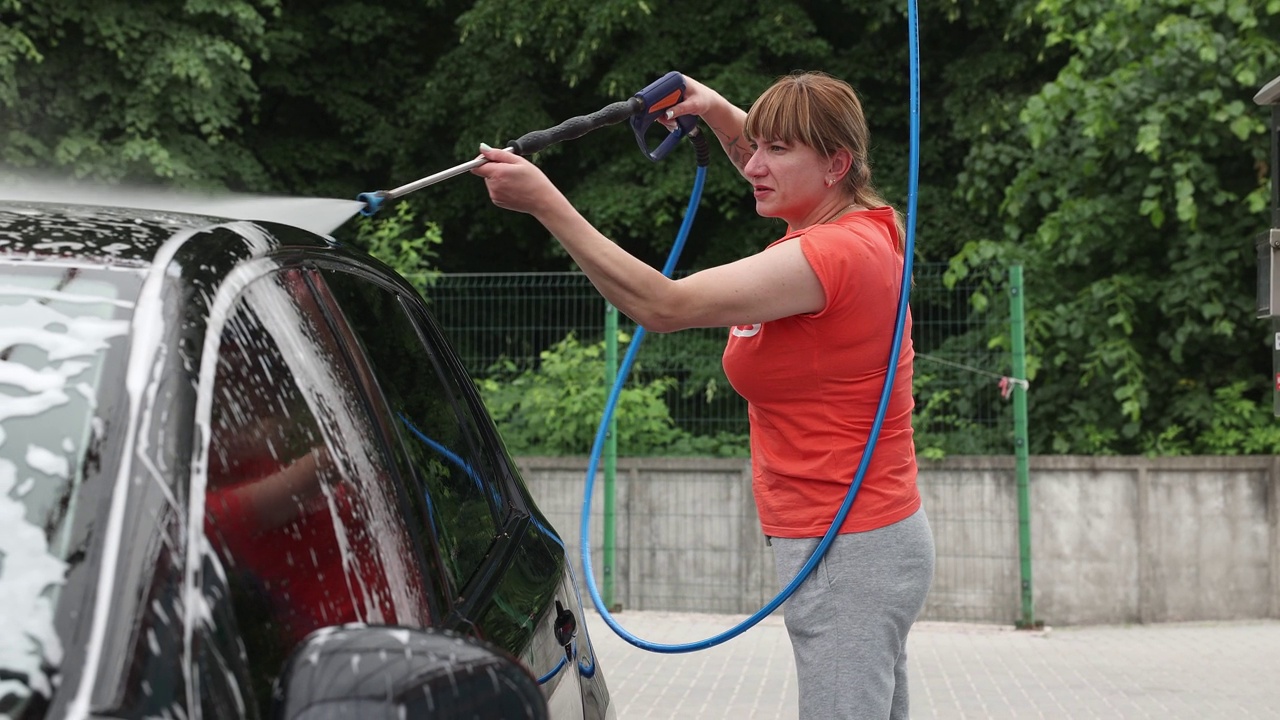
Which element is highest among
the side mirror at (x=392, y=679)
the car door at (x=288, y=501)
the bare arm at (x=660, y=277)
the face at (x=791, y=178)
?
the face at (x=791, y=178)

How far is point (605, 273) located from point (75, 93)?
1514cm

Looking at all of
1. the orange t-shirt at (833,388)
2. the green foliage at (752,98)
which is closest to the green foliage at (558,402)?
the green foliage at (752,98)

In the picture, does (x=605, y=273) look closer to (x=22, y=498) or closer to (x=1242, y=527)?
(x=22, y=498)

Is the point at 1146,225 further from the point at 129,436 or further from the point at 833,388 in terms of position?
the point at 129,436

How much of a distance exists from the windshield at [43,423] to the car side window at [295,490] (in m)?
0.13

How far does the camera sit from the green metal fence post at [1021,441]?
9922mm

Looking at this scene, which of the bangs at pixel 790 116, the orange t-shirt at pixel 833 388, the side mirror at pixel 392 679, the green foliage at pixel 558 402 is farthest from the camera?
the green foliage at pixel 558 402

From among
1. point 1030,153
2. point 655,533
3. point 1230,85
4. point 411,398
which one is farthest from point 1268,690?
point 411,398

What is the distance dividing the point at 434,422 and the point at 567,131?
649 millimetres

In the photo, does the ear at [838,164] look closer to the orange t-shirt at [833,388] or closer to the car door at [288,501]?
the orange t-shirt at [833,388]

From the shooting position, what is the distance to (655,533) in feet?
34.2

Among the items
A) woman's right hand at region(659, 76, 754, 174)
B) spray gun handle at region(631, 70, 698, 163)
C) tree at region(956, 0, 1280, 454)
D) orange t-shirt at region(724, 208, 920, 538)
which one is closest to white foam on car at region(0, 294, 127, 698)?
orange t-shirt at region(724, 208, 920, 538)

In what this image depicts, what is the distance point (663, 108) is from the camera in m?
3.49

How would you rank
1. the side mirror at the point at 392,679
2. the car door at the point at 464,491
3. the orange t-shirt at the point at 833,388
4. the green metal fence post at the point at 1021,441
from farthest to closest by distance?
the green metal fence post at the point at 1021,441 < the orange t-shirt at the point at 833,388 < the car door at the point at 464,491 < the side mirror at the point at 392,679
